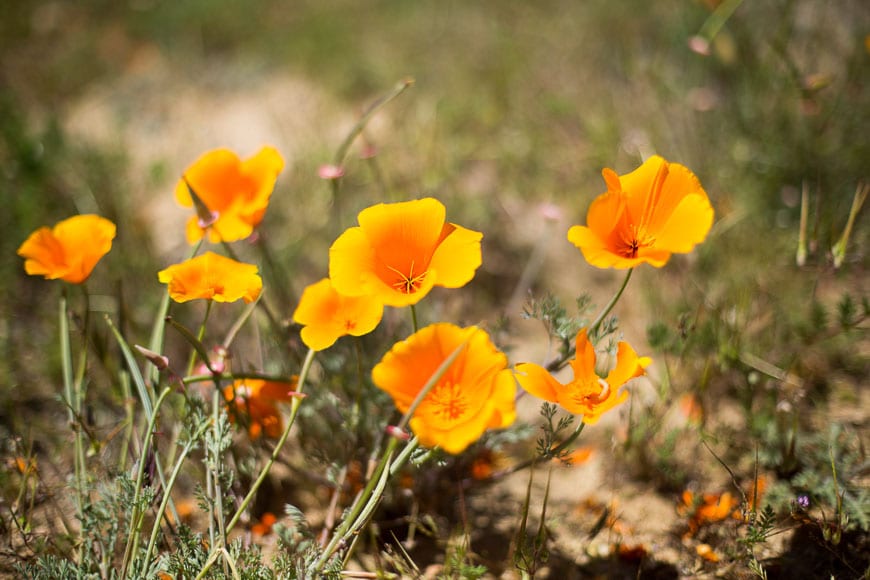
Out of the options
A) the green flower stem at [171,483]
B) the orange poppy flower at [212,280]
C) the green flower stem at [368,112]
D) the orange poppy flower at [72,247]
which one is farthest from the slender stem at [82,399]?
the green flower stem at [368,112]

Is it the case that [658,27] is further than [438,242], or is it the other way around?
Answer: [658,27]

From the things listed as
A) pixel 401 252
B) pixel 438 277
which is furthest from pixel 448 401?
pixel 401 252

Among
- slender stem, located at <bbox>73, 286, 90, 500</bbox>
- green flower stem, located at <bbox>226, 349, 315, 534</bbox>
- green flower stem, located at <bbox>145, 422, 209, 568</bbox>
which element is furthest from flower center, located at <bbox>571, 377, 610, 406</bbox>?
slender stem, located at <bbox>73, 286, 90, 500</bbox>

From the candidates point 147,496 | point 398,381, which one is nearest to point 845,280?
point 398,381

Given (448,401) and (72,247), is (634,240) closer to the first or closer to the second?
(448,401)

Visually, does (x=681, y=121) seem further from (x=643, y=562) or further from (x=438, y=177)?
(x=643, y=562)

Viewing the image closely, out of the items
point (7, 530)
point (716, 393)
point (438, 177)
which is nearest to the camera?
point (7, 530)

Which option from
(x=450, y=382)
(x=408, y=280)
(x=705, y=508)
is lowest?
(x=705, y=508)
